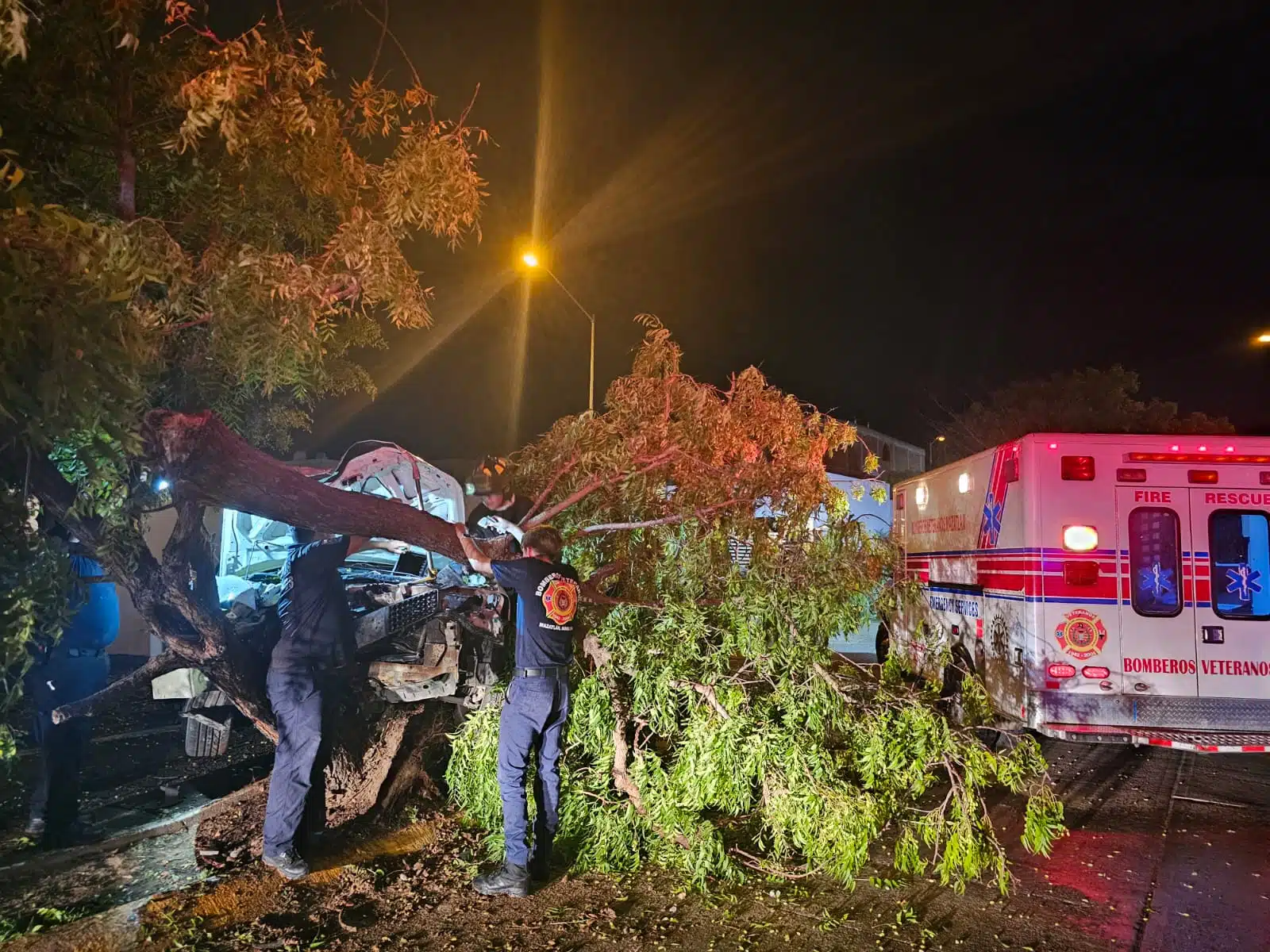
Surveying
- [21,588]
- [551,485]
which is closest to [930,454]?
[551,485]

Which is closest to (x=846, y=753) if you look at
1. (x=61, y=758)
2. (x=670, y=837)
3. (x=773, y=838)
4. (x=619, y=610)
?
(x=773, y=838)

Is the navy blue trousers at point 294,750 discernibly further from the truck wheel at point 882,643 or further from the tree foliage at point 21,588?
the truck wheel at point 882,643

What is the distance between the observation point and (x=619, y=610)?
5.27 metres

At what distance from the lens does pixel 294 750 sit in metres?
4.48

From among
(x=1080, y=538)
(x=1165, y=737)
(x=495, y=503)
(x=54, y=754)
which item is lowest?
(x=54, y=754)

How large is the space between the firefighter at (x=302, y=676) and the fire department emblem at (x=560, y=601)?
122 cm

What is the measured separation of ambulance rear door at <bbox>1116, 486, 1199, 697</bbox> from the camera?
616cm

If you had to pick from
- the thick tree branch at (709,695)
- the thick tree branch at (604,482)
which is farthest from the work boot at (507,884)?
the thick tree branch at (604,482)

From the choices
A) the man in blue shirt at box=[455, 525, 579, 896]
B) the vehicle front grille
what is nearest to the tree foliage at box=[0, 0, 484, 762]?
the vehicle front grille

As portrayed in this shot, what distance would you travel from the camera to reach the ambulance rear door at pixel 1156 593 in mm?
6156

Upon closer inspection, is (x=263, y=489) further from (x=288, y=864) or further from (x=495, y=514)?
(x=288, y=864)

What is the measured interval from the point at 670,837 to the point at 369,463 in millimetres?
3820

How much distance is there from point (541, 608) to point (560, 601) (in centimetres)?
12

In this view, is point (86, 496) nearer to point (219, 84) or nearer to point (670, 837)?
point (219, 84)
